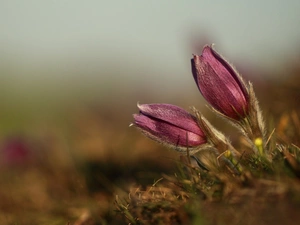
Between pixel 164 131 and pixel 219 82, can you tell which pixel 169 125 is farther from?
pixel 219 82

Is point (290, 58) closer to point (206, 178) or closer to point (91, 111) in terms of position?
point (206, 178)

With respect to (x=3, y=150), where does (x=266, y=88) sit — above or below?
below

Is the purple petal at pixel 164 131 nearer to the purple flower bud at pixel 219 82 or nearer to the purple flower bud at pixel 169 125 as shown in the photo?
the purple flower bud at pixel 169 125

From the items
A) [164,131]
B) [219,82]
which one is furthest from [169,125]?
[219,82]

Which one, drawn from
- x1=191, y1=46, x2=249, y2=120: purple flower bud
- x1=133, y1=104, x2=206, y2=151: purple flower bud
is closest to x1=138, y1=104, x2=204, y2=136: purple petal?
x1=133, y1=104, x2=206, y2=151: purple flower bud

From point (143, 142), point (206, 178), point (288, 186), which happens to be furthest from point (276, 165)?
point (143, 142)

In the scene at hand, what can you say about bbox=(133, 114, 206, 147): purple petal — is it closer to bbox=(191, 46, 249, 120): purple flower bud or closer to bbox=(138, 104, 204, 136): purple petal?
bbox=(138, 104, 204, 136): purple petal
